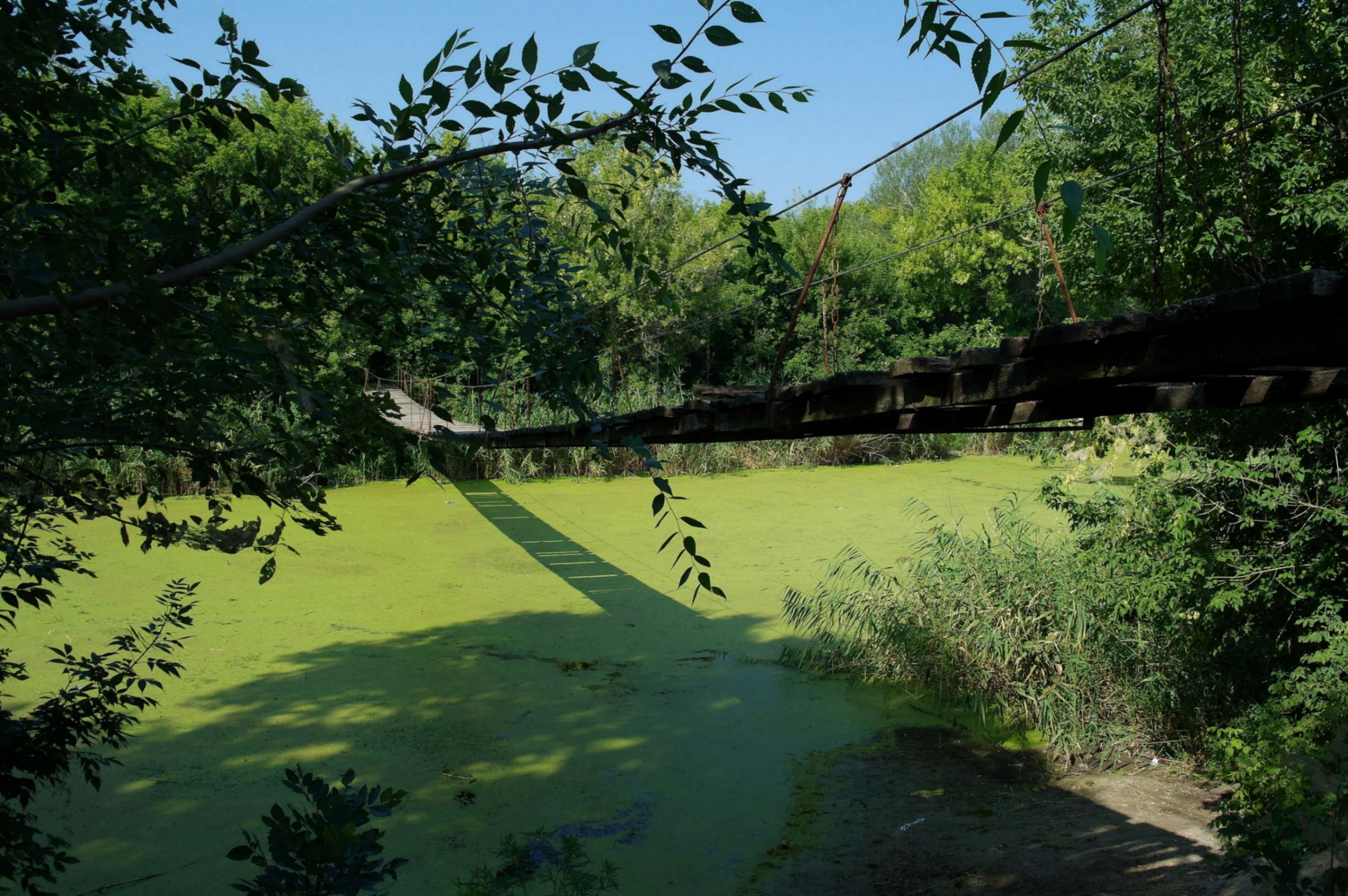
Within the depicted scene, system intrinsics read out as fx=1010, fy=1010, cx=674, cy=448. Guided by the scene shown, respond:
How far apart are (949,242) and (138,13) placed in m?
13.6

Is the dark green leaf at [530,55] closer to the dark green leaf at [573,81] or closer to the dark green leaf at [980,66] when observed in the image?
the dark green leaf at [573,81]

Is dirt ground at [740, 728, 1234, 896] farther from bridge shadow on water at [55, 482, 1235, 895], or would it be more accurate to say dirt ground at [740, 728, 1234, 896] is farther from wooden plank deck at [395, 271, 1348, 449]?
wooden plank deck at [395, 271, 1348, 449]

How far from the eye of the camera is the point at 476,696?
3.97 metres

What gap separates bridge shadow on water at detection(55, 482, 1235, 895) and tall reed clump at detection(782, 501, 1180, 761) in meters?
0.28

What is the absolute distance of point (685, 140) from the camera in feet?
4.79

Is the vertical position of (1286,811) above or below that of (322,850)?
below

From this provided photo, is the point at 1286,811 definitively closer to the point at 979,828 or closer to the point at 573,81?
the point at 979,828

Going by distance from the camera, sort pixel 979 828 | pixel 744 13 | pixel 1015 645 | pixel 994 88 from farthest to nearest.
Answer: pixel 1015 645 < pixel 979 828 < pixel 744 13 < pixel 994 88

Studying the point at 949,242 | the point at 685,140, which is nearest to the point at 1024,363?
the point at 685,140

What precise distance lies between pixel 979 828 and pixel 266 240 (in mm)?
2648

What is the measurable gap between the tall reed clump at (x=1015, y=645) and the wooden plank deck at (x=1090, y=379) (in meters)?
1.92

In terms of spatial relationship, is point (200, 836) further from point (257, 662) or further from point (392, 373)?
point (392, 373)

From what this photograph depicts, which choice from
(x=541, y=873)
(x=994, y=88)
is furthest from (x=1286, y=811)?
(x=994, y=88)

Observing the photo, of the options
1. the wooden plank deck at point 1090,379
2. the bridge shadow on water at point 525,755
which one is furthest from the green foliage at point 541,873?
the wooden plank deck at point 1090,379
